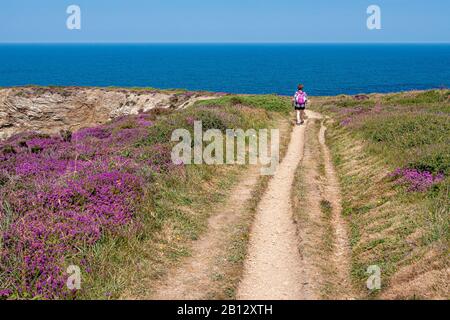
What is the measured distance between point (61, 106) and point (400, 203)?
205 ft

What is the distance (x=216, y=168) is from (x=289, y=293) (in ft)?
32.3

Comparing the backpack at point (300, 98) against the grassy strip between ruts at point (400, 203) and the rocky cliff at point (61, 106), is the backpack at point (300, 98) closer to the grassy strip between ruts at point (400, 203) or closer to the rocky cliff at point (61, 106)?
the grassy strip between ruts at point (400, 203)

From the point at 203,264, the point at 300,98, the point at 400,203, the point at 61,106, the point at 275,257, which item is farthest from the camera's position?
the point at 61,106

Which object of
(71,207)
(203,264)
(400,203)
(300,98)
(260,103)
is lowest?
(203,264)

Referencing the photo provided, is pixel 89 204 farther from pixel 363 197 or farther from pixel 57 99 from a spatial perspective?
pixel 57 99

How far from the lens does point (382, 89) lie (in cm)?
13662

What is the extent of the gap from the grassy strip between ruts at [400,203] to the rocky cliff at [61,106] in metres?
45.8

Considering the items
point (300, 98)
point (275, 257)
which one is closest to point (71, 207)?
point (275, 257)

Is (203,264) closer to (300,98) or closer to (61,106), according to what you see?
(300,98)

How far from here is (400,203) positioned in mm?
12688

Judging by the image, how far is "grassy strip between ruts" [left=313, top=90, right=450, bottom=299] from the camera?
28.8 feet

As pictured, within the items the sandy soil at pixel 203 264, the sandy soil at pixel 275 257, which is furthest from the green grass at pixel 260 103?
the sandy soil at pixel 203 264
